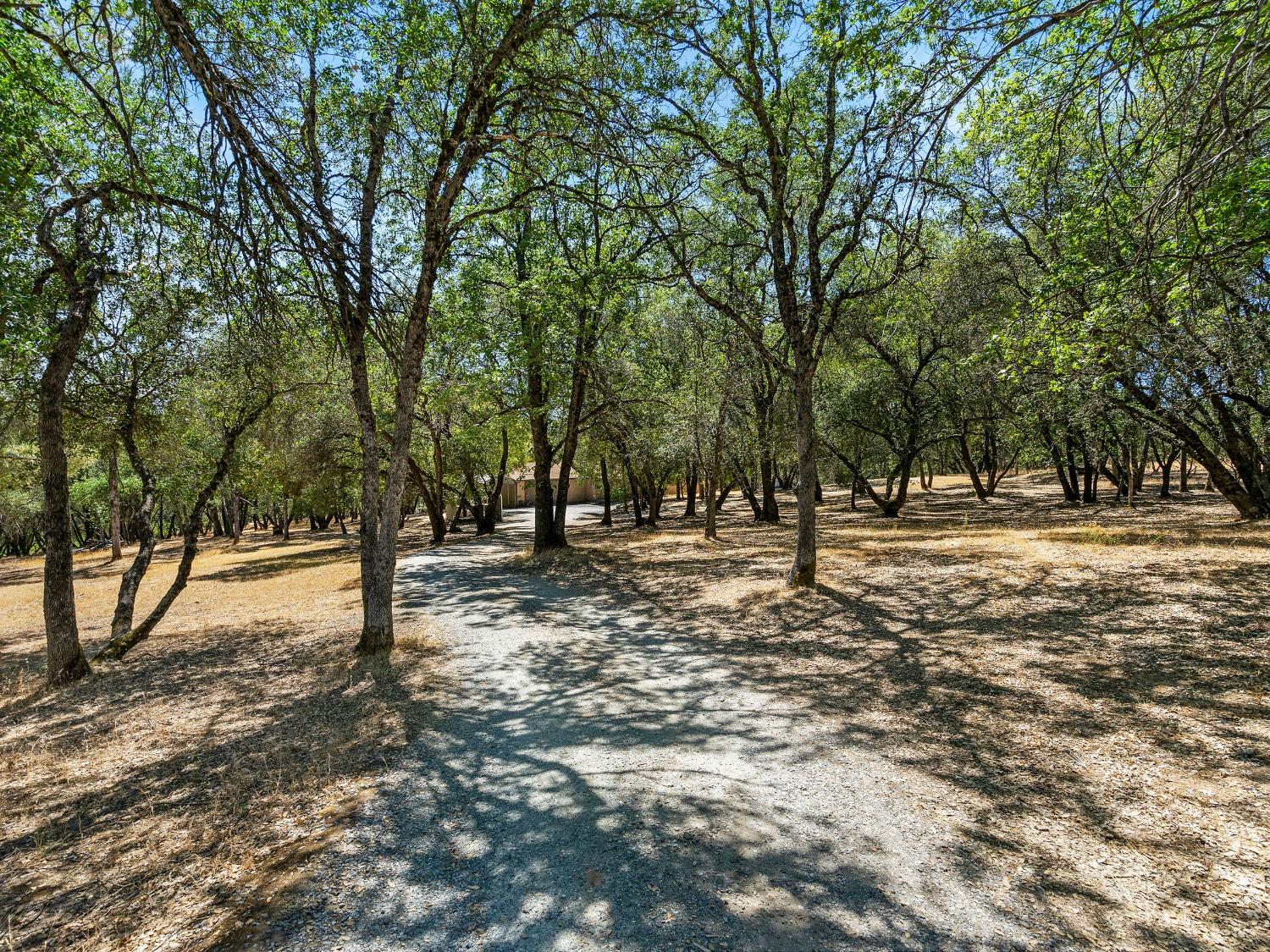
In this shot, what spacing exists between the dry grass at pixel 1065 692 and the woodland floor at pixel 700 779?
0.08 ft

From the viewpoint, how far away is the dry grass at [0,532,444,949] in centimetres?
298

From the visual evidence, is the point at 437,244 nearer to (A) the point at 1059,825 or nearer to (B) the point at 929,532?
(A) the point at 1059,825

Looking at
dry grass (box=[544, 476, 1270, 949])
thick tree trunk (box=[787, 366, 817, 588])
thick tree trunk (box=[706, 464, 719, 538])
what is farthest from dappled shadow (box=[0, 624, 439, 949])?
thick tree trunk (box=[706, 464, 719, 538])

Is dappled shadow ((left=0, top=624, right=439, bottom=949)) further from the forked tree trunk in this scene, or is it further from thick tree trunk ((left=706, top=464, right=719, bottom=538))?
thick tree trunk ((left=706, top=464, right=719, bottom=538))

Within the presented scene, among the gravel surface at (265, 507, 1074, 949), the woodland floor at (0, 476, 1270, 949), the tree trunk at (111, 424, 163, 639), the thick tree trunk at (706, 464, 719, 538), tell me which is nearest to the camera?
the gravel surface at (265, 507, 1074, 949)

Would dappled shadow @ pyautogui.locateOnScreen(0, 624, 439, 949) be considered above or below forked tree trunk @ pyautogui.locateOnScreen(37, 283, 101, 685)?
below

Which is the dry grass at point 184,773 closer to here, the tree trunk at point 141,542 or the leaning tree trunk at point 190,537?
the leaning tree trunk at point 190,537

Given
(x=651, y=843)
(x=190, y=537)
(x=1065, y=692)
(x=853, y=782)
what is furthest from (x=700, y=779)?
(x=190, y=537)

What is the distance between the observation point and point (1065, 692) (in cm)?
506

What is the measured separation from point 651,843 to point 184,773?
13.5ft

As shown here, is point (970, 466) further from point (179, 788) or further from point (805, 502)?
point (179, 788)

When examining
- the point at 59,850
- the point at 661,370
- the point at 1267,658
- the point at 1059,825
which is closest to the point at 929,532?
the point at 661,370

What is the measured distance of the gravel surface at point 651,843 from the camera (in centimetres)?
264

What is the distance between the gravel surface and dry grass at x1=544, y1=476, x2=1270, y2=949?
312 millimetres
